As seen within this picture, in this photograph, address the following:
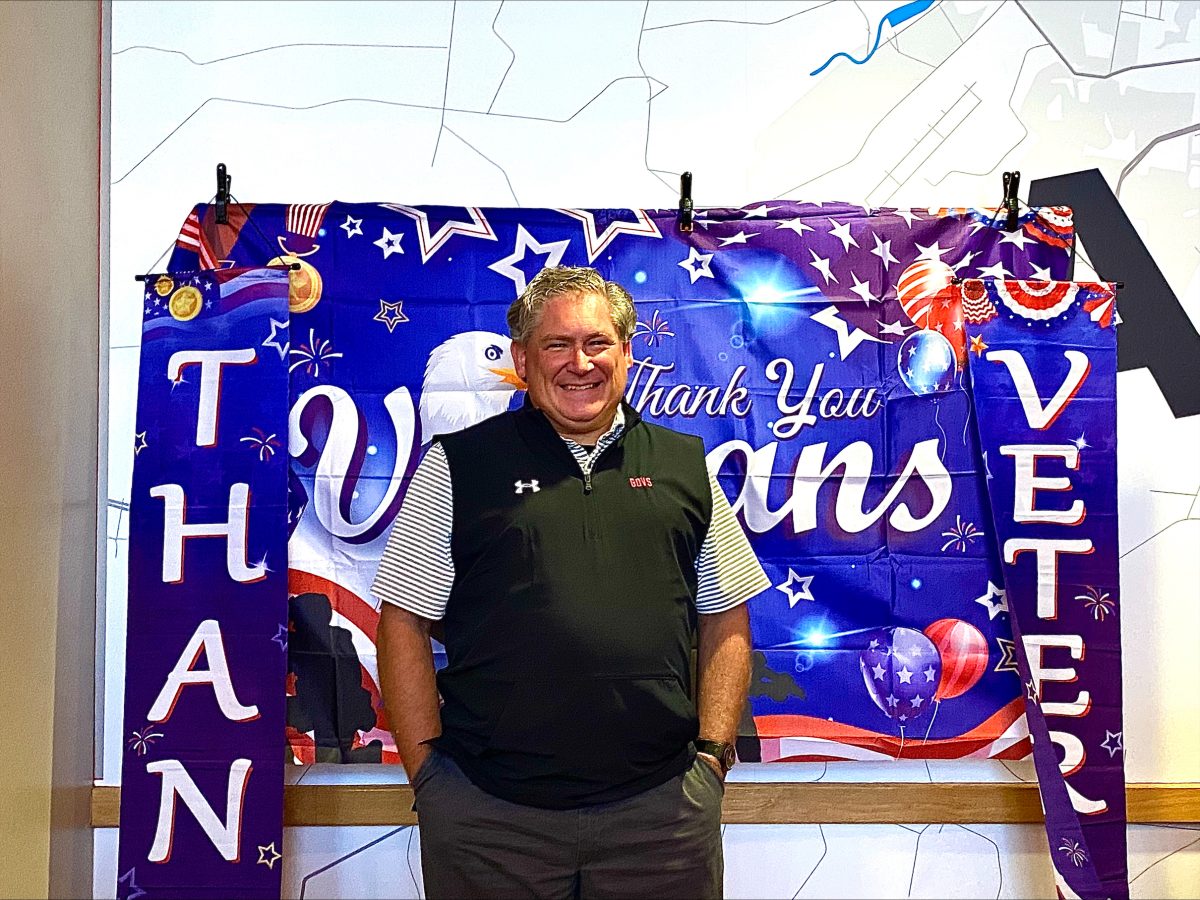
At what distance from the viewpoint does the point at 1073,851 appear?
2434 mm

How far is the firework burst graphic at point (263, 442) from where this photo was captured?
2.47 meters

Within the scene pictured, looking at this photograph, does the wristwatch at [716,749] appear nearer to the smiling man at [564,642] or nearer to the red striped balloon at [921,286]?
the smiling man at [564,642]

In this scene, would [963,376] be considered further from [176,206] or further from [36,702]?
[36,702]

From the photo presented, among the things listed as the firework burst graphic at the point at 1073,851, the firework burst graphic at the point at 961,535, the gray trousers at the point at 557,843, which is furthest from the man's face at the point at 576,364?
the firework burst graphic at the point at 1073,851

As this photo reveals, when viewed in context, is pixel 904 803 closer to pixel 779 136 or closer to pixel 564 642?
pixel 564 642

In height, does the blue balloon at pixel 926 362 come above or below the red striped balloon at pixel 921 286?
below

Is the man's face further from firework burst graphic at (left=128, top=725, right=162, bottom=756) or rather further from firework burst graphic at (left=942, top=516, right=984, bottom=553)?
firework burst graphic at (left=128, top=725, right=162, bottom=756)

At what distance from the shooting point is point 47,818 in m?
2.36

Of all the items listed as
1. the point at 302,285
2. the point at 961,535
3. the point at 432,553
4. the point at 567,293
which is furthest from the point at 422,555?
the point at 961,535

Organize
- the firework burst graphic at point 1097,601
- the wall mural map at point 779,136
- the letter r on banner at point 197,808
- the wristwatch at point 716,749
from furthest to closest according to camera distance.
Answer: the wall mural map at point 779,136 → the firework burst graphic at point 1097,601 → the letter r on banner at point 197,808 → the wristwatch at point 716,749

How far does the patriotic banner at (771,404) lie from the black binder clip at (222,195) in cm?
3

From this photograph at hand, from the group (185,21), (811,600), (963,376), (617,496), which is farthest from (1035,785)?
(185,21)

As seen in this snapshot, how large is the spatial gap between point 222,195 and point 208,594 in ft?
2.80

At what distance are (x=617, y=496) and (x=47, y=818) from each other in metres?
1.35
